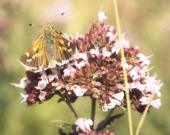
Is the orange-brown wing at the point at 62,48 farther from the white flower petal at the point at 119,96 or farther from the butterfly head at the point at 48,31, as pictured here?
the white flower petal at the point at 119,96

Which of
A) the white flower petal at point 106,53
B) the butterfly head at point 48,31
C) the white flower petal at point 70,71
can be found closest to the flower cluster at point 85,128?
the white flower petal at point 70,71

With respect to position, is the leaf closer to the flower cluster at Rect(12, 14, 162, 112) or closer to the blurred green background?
the flower cluster at Rect(12, 14, 162, 112)


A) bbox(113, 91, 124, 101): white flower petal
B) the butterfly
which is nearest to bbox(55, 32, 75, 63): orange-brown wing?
the butterfly

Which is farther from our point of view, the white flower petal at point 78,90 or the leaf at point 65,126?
the leaf at point 65,126

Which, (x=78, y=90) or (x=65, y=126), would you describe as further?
(x=65, y=126)

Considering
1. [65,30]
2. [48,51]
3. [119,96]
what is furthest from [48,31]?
[65,30]

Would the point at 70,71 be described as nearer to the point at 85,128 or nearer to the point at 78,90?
the point at 78,90

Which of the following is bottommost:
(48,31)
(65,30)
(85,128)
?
(85,128)
